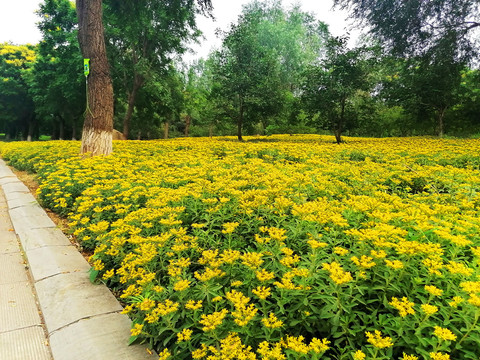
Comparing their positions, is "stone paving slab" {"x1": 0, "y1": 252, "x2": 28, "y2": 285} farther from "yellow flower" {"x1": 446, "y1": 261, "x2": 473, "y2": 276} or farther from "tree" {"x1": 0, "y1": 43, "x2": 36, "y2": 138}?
"tree" {"x1": 0, "y1": 43, "x2": 36, "y2": 138}

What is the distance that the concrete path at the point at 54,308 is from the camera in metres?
1.79

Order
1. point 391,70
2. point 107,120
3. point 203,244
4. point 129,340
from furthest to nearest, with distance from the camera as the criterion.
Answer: point 391,70
point 107,120
point 203,244
point 129,340

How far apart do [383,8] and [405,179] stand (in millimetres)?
10633

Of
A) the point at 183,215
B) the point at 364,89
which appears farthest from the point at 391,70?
the point at 183,215

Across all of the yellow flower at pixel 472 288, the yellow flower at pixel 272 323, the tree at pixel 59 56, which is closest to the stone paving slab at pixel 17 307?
the yellow flower at pixel 272 323

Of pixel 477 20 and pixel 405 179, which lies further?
pixel 477 20

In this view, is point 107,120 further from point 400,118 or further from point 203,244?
point 400,118

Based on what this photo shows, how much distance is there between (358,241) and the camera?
71.1 inches

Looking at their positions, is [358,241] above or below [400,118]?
below

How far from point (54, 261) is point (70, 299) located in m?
0.84

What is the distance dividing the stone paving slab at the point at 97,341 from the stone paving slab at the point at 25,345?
9cm

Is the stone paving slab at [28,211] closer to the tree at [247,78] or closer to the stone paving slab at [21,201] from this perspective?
the stone paving slab at [21,201]

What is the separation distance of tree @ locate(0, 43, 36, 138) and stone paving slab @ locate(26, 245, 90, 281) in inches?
1217

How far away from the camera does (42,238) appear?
346cm
